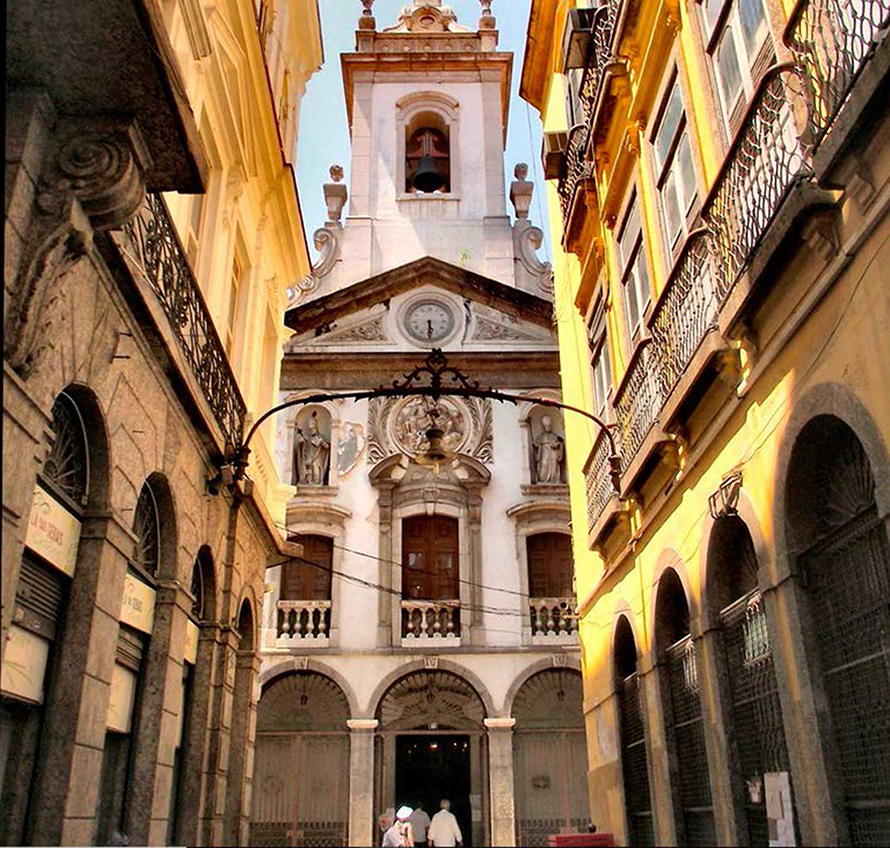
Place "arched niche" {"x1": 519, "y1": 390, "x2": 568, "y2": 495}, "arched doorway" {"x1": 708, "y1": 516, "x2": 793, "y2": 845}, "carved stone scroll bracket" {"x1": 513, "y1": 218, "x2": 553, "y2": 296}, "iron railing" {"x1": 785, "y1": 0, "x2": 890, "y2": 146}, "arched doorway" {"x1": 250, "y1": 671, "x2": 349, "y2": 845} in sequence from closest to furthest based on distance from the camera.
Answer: "iron railing" {"x1": 785, "y1": 0, "x2": 890, "y2": 146} → "arched doorway" {"x1": 708, "y1": 516, "x2": 793, "y2": 845} → "arched doorway" {"x1": 250, "y1": 671, "x2": 349, "y2": 845} → "arched niche" {"x1": 519, "y1": 390, "x2": 568, "y2": 495} → "carved stone scroll bracket" {"x1": 513, "y1": 218, "x2": 553, "y2": 296}

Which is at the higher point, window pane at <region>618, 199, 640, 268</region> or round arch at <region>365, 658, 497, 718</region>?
window pane at <region>618, 199, 640, 268</region>

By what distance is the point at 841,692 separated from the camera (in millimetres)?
5645

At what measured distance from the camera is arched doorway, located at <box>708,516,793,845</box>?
21.6 ft

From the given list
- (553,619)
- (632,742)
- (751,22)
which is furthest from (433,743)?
(751,22)

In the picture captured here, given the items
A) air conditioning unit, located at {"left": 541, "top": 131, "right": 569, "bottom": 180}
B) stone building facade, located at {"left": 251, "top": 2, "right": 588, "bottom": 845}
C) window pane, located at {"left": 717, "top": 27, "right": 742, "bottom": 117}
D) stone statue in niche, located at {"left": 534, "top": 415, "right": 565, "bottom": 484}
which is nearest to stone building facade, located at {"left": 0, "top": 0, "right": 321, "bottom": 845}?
window pane, located at {"left": 717, "top": 27, "right": 742, "bottom": 117}

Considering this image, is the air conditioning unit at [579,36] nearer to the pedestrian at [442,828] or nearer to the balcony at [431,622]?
the pedestrian at [442,828]

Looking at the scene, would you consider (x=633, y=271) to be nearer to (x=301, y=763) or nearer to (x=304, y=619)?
(x=304, y=619)

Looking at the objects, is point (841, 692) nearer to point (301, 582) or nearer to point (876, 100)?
point (876, 100)

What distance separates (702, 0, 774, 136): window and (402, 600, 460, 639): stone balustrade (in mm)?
15221

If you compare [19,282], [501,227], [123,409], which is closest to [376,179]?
[501,227]

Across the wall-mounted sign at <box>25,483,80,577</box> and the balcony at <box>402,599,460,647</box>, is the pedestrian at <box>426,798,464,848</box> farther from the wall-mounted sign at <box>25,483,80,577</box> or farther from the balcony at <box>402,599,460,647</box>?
the wall-mounted sign at <box>25,483,80,577</box>

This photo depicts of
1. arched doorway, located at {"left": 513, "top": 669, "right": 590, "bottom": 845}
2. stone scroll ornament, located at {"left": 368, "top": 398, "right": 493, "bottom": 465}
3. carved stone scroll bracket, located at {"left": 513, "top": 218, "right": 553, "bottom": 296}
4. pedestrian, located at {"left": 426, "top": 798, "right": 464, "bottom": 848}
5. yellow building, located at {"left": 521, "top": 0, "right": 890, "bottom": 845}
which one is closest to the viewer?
yellow building, located at {"left": 521, "top": 0, "right": 890, "bottom": 845}

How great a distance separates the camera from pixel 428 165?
2769 centimetres

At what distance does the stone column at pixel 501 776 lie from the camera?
62.9 ft
